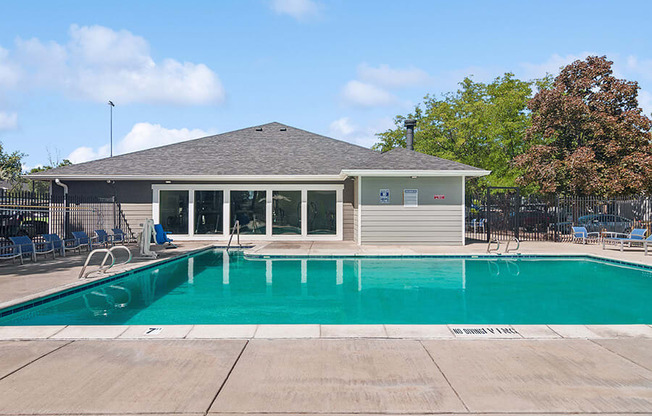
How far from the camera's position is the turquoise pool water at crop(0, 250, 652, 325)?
6191 millimetres

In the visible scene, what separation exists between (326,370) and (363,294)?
436cm

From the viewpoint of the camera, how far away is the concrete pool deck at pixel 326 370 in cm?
297

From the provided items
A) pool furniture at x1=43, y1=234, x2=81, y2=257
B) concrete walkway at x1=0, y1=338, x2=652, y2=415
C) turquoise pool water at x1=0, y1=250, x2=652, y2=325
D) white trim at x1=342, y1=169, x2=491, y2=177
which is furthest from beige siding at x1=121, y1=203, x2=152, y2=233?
concrete walkway at x1=0, y1=338, x2=652, y2=415

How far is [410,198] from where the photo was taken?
14750 millimetres

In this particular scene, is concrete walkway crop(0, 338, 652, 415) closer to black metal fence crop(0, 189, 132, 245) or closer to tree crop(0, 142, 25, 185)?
black metal fence crop(0, 189, 132, 245)

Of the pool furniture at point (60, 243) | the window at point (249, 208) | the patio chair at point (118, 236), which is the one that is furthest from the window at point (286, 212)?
the pool furniture at point (60, 243)

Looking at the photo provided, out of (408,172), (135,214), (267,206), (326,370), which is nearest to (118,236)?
(135,214)

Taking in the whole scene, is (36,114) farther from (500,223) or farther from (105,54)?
(500,223)

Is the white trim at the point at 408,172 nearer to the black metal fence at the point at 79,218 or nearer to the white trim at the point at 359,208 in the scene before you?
the white trim at the point at 359,208

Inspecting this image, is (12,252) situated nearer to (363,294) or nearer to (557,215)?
(363,294)

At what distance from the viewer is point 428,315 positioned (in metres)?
6.44

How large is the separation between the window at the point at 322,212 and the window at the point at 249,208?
1850 mm

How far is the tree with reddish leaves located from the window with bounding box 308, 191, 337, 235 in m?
10.2

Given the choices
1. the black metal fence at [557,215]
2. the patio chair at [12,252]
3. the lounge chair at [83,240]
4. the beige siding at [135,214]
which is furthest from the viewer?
the black metal fence at [557,215]
